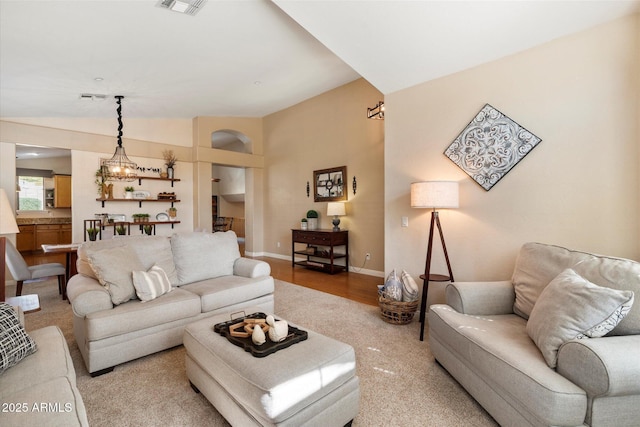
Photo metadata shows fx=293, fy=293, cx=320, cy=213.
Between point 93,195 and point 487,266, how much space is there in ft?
21.1

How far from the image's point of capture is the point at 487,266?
9.11 feet

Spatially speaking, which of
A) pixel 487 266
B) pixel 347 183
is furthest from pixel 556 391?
pixel 347 183

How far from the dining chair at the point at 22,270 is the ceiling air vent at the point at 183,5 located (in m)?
3.30

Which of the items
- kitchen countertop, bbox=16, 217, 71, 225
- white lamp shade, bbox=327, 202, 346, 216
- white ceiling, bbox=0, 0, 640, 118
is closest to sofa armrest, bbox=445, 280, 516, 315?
white ceiling, bbox=0, 0, 640, 118

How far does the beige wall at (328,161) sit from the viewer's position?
5.20 m

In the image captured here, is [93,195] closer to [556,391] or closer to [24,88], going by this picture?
[24,88]

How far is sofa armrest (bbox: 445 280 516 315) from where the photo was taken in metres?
2.14

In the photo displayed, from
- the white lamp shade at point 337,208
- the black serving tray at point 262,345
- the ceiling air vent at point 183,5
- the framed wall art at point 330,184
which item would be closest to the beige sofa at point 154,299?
the black serving tray at point 262,345

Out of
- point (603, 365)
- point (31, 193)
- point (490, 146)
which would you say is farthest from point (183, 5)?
point (31, 193)

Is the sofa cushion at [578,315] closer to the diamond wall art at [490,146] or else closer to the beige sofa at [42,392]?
the diamond wall art at [490,146]

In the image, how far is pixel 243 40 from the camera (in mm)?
3400

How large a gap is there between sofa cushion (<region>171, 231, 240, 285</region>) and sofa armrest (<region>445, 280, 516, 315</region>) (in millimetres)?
2319

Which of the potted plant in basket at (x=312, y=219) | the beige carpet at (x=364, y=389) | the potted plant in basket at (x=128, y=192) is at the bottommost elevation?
the beige carpet at (x=364, y=389)

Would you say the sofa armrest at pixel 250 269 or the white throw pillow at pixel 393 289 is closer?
A: the white throw pillow at pixel 393 289
